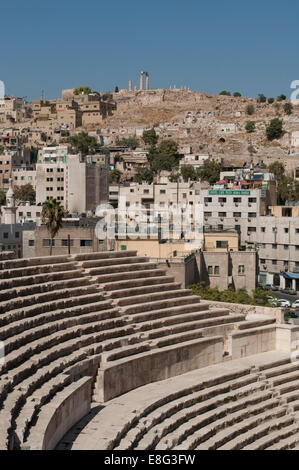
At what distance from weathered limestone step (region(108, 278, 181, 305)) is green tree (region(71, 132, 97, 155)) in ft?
304

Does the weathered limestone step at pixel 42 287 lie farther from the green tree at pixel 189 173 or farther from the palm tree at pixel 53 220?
the green tree at pixel 189 173

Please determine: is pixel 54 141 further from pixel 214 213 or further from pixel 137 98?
pixel 214 213

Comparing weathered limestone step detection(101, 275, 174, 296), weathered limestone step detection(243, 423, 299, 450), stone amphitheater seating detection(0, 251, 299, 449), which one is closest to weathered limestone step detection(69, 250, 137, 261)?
stone amphitheater seating detection(0, 251, 299, 449)

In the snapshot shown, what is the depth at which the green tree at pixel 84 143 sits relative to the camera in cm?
11600

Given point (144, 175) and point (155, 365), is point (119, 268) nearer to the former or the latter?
point (155, 365)

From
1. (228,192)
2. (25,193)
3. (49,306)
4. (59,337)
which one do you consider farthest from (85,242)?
(25,193)

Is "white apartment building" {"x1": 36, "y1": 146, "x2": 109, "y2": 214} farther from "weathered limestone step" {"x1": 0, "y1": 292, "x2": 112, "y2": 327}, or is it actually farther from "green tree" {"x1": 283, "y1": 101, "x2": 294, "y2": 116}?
"green tree" {"x1": 283, "y1": 101, "x2": 294, "y2": 116}

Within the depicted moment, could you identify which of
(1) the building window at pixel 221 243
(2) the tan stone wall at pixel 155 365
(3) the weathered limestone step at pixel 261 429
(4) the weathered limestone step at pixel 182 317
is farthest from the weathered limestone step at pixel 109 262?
(1) the building window at pixel 221 243

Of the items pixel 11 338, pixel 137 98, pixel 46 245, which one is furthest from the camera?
pixel 137 98

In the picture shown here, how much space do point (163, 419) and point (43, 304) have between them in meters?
4.49

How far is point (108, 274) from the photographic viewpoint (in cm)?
2252

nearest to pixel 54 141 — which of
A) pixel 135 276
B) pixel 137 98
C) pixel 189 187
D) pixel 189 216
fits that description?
pixel 137 98

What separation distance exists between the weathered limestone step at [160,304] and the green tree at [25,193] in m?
65.4

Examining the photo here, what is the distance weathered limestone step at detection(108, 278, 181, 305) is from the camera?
21.9 meters
